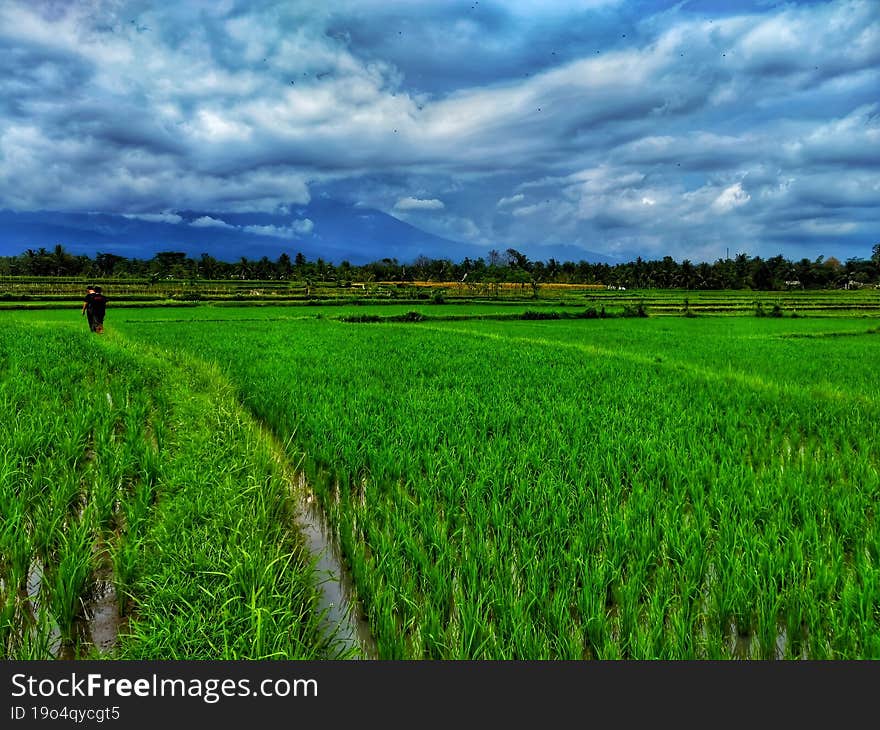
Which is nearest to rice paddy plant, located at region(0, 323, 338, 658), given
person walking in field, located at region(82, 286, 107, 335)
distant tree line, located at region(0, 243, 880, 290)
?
person walking in field, located at region(82, 286, 107, 335)

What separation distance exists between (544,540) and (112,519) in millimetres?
2859

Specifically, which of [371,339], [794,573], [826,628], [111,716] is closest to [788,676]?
[826,628]

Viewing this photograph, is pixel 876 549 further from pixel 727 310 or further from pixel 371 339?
pixel 727 310

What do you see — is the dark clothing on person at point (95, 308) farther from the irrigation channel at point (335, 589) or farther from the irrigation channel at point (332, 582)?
the irrigation channel at point (335, 589)

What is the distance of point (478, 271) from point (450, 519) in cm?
8285

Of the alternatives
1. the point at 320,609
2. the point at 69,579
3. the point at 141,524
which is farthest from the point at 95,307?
the point at 320,609

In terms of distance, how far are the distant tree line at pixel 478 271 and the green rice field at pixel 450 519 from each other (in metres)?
62.4

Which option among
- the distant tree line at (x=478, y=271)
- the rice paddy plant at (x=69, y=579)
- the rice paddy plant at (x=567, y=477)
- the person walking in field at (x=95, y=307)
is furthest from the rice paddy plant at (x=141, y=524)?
the distant tree line at (x=478, y=271)

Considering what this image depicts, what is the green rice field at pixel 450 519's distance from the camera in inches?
87.0

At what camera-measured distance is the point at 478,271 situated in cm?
8412

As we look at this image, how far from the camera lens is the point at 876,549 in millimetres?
2836

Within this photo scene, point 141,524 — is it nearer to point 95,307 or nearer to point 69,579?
point 69,579

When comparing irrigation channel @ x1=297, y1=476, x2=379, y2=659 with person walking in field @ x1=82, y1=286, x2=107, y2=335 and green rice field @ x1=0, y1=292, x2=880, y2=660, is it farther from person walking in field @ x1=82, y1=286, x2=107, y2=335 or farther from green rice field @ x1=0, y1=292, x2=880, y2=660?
person walking in field @ x1=82, y1=286, x2=107, y2=335

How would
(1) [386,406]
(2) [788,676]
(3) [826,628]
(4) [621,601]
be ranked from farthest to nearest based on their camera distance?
(1) [386,406] < (4) [621,601] < (3) [826,628] < (2) [788,676]
